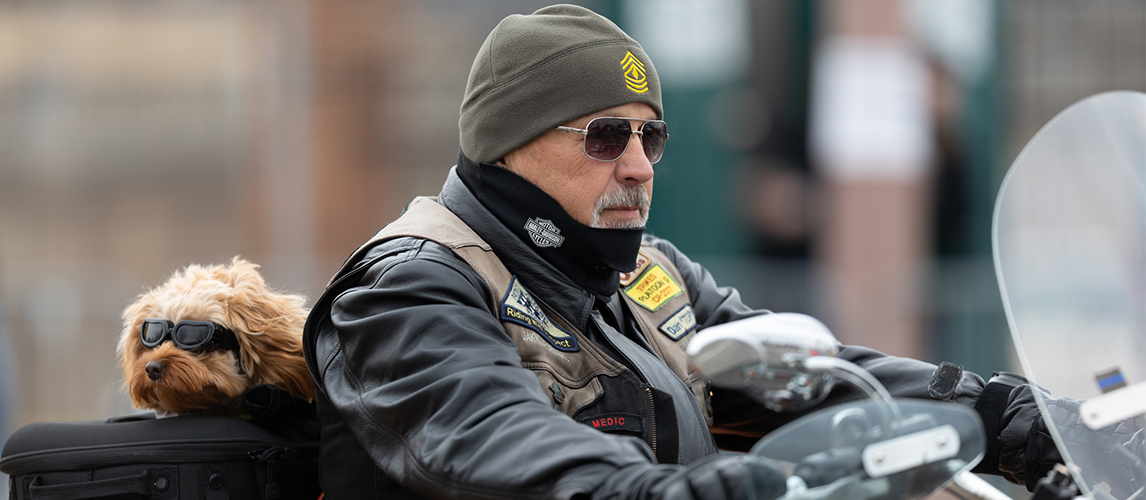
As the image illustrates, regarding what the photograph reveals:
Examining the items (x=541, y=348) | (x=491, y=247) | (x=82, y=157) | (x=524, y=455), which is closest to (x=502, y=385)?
(x=524, y=455)

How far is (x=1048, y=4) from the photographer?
9.62 metres

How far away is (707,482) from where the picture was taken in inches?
64.9

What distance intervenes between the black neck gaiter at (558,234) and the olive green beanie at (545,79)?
0.34 ft

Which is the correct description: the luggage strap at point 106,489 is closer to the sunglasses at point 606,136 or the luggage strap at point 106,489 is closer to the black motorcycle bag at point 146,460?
the black motorcycle bag at point 146,460

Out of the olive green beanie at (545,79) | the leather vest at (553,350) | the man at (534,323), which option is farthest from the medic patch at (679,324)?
the olive green beanie at (545,79)

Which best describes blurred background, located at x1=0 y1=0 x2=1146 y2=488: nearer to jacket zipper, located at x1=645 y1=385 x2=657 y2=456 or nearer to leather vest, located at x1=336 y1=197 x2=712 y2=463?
leather vest, located at x1=336 y1=197 x2=712 y2=463

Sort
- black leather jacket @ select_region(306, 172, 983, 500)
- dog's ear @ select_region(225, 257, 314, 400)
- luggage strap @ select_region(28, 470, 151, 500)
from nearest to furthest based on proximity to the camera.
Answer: black leather jacket @ select_region(306, 172, 983, 500) < luggage strap @ select_region(28, 470, 151, 500) < dog's ear @ select_region(225, 257, 314, 400)

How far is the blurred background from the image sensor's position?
321 inches

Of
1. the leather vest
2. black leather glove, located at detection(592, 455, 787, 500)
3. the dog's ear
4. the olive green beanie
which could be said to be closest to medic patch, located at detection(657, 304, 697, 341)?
the leather vest

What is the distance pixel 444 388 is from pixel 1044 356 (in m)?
1.00

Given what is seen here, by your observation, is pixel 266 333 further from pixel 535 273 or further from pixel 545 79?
pixel 545 79

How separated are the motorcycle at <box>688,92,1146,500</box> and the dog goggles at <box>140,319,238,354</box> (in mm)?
1276

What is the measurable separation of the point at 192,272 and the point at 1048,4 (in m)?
8.72

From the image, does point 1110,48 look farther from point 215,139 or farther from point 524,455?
point 524,455
